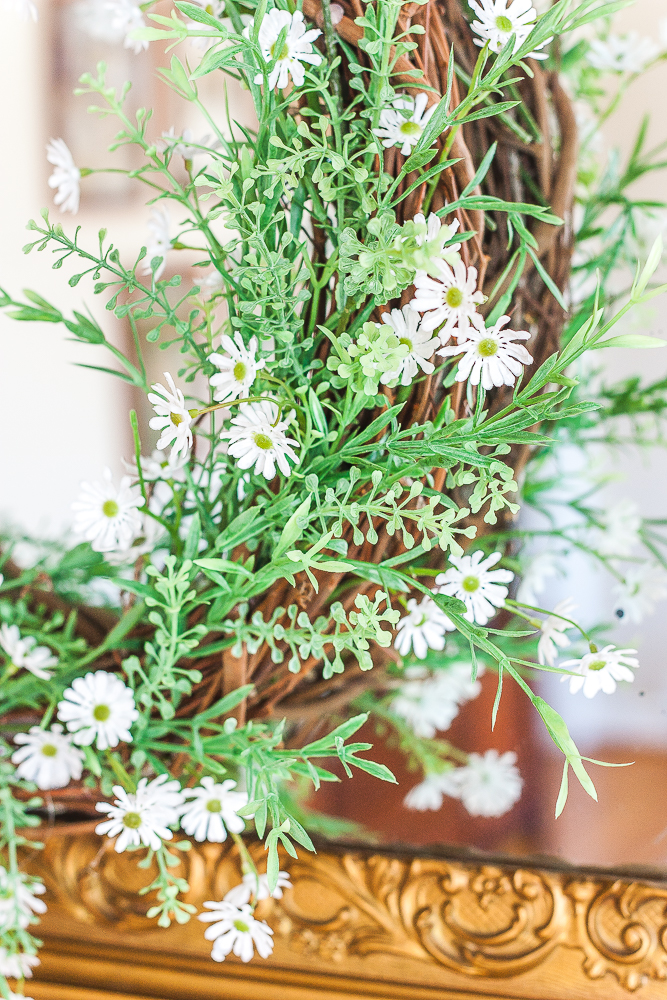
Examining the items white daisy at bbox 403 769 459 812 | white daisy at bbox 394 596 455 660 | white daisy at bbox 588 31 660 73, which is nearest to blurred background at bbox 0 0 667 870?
white daisy at bbox 403 769 459 812

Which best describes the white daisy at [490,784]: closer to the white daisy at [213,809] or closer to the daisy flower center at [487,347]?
the white daisy at [213,809]

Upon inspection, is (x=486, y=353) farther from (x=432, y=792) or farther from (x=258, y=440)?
(x=432, y=792)

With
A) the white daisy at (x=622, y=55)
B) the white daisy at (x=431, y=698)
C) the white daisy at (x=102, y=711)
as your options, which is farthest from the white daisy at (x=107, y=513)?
the white daisy at (x=622, y=55)

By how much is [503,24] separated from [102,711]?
37 centimetres

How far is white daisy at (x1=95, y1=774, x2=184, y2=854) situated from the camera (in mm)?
352

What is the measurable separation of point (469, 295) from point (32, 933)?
1.65ft

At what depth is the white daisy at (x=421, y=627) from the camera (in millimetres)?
360

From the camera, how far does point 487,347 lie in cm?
29

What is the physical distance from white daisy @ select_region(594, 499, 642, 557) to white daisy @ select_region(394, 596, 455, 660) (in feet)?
0.64

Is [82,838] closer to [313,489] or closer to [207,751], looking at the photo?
[207,751]

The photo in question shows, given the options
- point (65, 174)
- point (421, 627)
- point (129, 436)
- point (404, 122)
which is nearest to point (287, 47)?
point (404, 122)

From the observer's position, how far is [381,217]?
0.88 feet

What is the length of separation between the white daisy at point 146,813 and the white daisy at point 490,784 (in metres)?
0.26

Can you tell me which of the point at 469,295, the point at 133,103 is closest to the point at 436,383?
the point at 469,295
